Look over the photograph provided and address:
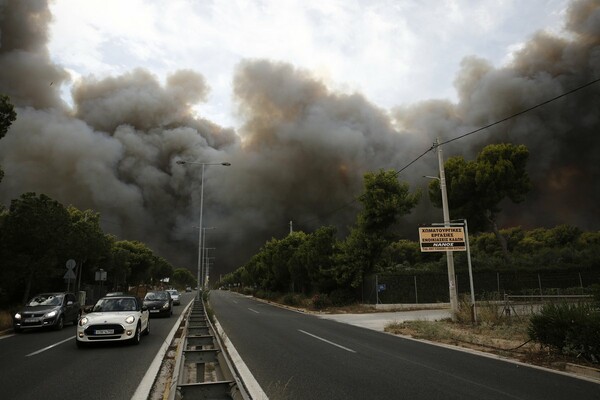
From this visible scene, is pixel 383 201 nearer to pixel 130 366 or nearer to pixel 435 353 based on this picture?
pixel 435 353

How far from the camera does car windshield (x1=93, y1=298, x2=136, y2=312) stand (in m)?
12.5

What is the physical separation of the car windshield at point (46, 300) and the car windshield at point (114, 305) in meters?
6.14

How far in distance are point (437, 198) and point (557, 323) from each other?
36.0 m

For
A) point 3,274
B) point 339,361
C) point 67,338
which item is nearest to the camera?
point 339,361

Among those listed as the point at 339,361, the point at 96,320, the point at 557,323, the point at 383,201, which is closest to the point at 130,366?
the point at 96,320

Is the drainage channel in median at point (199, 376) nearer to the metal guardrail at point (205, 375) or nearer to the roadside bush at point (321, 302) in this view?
the metal guardrail at point (205, 375)

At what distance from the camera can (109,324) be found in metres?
11.1

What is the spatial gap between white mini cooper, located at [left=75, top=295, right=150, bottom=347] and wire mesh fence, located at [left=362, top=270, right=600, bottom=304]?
20131 mm

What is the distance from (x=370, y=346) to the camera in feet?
39.5

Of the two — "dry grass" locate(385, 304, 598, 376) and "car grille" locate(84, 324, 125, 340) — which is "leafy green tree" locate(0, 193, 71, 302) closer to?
"car grille" locate(84, 324, 125, 340)

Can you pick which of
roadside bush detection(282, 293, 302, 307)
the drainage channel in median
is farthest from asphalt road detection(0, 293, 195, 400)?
roadside bush detection(282, 293, 302, 307)

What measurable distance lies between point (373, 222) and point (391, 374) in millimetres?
22539

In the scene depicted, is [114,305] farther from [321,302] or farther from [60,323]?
[321,302]

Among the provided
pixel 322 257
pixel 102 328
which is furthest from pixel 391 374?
pixel 322 257
